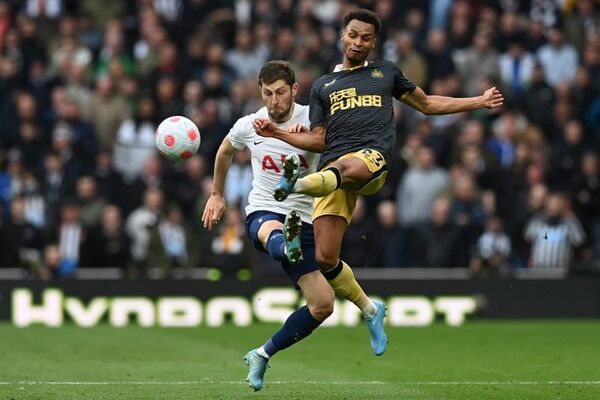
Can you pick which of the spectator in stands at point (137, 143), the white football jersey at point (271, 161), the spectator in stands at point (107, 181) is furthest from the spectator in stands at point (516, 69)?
the white football jersey at point (271, 161)

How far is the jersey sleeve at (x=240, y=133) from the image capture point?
11.2 metres

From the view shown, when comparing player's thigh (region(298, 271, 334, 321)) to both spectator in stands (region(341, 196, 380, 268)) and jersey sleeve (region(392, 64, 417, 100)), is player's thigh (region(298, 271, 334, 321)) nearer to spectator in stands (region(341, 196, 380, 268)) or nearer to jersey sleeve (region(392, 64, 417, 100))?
jersey sleeve (region(392, 64, 417, 100))

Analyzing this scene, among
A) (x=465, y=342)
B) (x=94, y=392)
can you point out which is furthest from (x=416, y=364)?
(x=94, y=392)

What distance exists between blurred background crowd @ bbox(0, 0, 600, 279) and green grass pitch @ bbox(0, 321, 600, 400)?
4.62ft

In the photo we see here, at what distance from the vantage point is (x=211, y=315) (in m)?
18.8

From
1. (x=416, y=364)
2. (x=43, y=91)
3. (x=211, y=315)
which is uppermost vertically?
(x=43, y=91)

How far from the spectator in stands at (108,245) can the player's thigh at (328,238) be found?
8.45 m

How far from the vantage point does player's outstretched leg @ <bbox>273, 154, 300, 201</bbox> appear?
32.3 ft

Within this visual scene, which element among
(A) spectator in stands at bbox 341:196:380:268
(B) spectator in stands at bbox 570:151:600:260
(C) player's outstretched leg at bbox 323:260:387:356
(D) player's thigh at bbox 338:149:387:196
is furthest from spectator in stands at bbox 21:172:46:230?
(D) player's thigh at bbox 338:149:387:196

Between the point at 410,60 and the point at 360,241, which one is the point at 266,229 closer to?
the point at 360,241

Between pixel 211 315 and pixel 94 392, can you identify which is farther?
pixel 211 315

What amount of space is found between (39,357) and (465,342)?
4.85 m

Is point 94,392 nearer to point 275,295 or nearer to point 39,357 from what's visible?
point 39,357

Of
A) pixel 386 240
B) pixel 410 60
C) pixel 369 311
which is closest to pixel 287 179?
pixel 369 311
